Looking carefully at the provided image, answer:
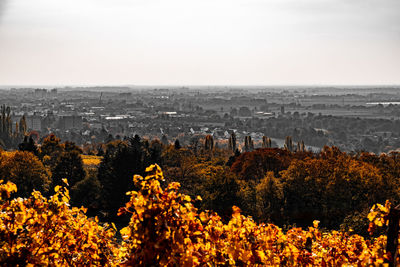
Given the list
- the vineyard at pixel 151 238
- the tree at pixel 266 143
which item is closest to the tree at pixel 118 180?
the vineyard at pixel 151 238

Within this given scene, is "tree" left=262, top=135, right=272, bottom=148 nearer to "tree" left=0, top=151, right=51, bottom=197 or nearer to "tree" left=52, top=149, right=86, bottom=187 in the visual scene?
"tree" left=52, top=149, right=86, bottom=187

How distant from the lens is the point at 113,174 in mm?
35062

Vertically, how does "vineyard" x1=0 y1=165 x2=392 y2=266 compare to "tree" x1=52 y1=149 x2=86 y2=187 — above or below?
above

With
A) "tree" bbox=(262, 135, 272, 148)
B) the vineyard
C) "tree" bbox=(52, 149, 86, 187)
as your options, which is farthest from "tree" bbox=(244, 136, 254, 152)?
the vineyard

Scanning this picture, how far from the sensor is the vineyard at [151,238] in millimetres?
4625

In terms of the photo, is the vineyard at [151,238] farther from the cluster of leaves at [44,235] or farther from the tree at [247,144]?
the tree at [247,144]

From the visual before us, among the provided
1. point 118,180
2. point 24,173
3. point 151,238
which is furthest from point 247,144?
point 151,238

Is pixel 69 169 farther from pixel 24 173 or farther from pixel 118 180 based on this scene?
pixel 118 180

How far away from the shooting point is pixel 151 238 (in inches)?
183

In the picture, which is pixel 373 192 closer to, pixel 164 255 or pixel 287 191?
pixel 287 191

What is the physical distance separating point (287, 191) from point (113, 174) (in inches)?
558

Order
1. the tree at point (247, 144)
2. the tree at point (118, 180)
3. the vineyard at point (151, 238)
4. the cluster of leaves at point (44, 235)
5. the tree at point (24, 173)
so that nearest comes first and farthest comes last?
the vineyard at point (151, 238)
the cluster of leaves at point (44, 235)
the tree at point (118, 180)
the tree at point (24, 173)
the tree at point (247, 144)

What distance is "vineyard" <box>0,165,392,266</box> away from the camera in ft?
15.2

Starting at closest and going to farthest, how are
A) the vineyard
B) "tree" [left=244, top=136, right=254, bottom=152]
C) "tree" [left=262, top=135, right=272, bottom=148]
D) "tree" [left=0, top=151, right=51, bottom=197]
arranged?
the vineyard, "tree" [left=0, top=151, right=51, bottom=197], "tree" [left=244, top=136, right=254, bottom=152], "tree" [left=262, top=135, right=272, bottom=148]
